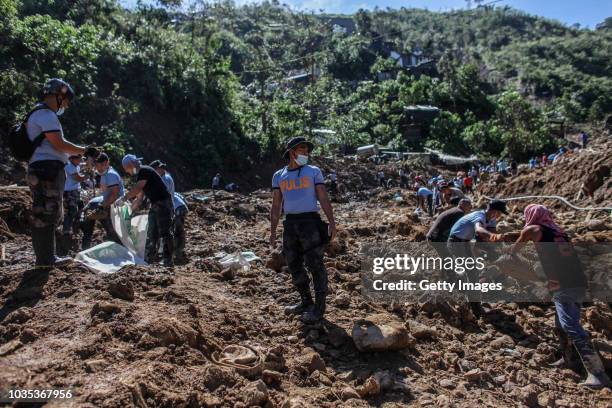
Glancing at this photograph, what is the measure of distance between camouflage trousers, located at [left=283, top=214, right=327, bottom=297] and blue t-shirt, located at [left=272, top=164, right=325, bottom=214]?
0.10 m

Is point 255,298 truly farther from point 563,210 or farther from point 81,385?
point 563,210

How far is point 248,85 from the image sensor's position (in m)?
36.8

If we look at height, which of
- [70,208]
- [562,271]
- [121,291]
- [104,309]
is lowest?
[104,309]

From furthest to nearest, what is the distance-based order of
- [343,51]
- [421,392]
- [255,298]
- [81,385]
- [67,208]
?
[343,51] → [67,208] → [255,298] → [421,392] → [81,385]

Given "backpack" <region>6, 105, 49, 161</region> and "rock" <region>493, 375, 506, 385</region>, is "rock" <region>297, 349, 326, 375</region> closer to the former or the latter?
"rock" <region>493, 375, 506, 385</region>

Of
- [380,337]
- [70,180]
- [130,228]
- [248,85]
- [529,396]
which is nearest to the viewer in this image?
[529,396]

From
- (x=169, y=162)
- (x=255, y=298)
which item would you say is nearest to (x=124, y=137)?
(x=169, y=162)

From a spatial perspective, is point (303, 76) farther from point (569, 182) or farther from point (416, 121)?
point (569, 182)

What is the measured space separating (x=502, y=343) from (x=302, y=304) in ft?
6.58

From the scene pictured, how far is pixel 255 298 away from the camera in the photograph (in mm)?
5086

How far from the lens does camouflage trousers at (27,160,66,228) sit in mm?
4191

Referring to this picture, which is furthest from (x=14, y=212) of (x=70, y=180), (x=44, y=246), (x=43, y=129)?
(x=43, y=129)

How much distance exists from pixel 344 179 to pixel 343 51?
34.0 metres

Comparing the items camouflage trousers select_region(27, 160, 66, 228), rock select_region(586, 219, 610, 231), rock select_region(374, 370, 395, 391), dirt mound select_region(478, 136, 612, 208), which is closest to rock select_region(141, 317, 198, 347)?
rock select_region(374, 370, 395, 391)
